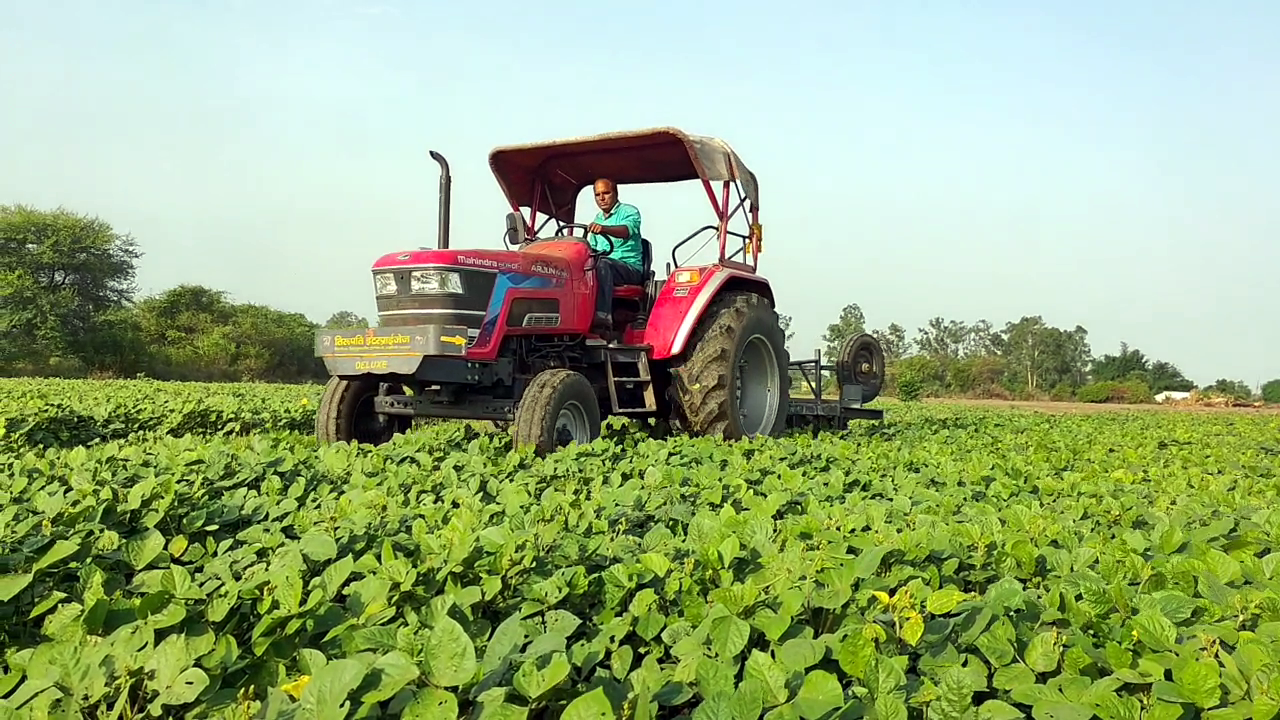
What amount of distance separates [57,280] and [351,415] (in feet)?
133

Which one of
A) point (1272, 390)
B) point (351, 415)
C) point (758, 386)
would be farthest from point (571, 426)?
point (1272, 390)

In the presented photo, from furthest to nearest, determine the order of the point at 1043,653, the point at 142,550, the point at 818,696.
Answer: the point at 142,550 < the point at 1043,653 < the point at 818,696

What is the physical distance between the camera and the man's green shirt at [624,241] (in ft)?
22.7

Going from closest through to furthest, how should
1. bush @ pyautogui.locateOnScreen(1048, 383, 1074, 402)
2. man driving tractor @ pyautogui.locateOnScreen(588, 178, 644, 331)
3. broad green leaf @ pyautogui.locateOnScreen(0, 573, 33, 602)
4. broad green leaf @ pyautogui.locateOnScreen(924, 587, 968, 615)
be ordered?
broad green leaf @ pyautogui.locateOnScreen(924, 587, 968, 615)
broad green leaf @ pyautogui.locateOnScreen(0, 573, 33, 602)
man driving tractor @ pyautogui.locateOnScreen(588, 178, 644, 331)
bush @ pyautogui.locateOnScreen(1048, 383, 1074, 402)

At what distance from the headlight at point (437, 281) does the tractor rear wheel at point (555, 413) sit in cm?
78

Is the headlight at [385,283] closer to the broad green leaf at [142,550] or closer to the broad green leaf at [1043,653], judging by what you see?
the broad green leaf at [142,550]

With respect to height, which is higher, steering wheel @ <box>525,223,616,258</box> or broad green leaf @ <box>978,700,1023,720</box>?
steering wheel @ <box>525,223,616,258</box>

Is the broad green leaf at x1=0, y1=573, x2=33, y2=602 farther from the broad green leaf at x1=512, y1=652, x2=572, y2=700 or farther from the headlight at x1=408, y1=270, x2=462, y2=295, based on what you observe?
the headlight at x1=408, y1=270, x2=462, y2=295

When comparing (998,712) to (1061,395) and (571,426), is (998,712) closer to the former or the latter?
(571,426)

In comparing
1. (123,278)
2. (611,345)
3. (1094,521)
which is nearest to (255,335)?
(123,278)

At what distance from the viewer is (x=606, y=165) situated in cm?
752

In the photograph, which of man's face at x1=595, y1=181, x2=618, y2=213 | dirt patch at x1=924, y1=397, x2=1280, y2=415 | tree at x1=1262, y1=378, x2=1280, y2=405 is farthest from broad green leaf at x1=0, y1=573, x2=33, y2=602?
tree at x1=1262, y1=378, x2=1280, y2=405

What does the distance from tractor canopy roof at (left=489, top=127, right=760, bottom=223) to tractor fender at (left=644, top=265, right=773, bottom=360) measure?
823mm

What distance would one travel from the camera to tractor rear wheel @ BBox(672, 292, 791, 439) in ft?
21.4
